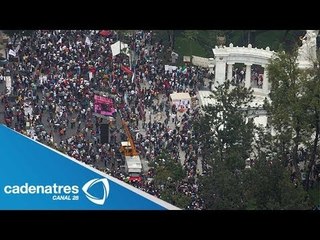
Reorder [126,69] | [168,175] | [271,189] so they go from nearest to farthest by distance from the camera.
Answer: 1. [271,189]
2. [168,175]
3. [126,69]

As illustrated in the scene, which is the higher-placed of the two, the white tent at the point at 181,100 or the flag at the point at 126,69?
the flag at the point at 126,69

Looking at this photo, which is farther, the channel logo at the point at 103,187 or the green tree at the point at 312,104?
the green tree at the point at 312,104

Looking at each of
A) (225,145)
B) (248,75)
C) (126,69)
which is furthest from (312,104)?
(126,69)

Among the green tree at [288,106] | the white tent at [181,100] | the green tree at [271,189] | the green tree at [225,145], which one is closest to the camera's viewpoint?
the green tree at [271,189]

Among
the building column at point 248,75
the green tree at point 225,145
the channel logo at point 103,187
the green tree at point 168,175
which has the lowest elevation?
the green tree at point 168,175

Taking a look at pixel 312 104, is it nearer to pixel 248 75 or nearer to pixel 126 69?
pixel 248 75

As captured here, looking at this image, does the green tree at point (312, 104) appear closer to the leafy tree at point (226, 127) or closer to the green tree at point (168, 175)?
the leafy tree at point (226, 127)

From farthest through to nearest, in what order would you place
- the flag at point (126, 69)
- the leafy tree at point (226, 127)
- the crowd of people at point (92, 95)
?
1. the flag at point (126, 69)
2. the crowd of people at point (92, 95)
3. the leafy tree at point (226, 127)

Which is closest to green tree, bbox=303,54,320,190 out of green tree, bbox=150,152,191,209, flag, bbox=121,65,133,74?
green tree, bbox=150,152,191,209

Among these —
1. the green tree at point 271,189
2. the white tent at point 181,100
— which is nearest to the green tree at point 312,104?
the green tree at point 271,189
